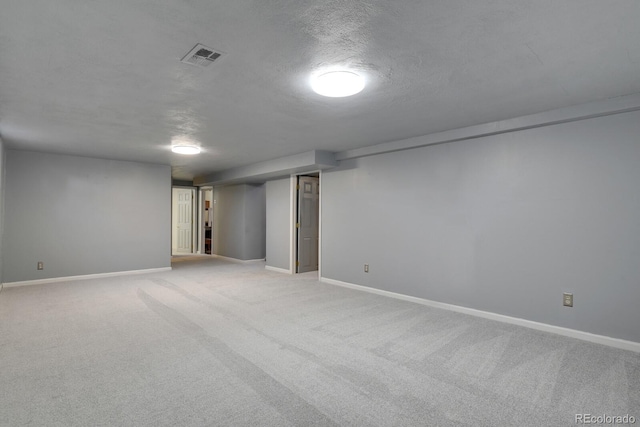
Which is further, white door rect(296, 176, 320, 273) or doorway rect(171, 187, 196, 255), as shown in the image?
doorway rect(171, 187, 196, 255)

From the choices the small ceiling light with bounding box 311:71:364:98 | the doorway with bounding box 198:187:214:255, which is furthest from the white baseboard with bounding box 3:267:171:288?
the small ceiling light with bounding box 311:71:364:98

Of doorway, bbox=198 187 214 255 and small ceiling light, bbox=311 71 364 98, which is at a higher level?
small ceiling light, bbox=311 71 364 98

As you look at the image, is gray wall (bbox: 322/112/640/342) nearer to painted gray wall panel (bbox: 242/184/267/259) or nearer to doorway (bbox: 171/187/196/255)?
painted gray wall panel (bbox: 242/184/267/259)

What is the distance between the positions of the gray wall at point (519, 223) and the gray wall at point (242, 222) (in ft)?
12.8

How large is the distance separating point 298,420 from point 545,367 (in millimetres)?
2031

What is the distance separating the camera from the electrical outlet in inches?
132

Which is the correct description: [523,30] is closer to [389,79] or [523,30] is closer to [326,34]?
[389,79]

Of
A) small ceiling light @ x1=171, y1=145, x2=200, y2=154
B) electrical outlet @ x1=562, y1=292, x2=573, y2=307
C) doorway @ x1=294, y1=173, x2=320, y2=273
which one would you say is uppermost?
small ceiling light @ x1=171, y1=145, x2=200, y2=154

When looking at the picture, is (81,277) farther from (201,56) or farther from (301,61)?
(301,61)

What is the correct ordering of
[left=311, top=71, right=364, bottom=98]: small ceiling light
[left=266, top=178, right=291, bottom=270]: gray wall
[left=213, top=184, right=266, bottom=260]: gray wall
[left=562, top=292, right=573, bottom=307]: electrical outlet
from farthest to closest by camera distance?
Result: [left=213, top=184, right=266, bottom=260]: gray wall
[left=266, top=178, right=291, bottom=270]: gray wall
[left=562, top=292, right=573, bottom=307]: electrical outlet
[left=311, top=71, right=364, bottom=98]: small ceiling light

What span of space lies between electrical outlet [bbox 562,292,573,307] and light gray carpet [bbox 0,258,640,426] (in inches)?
13.2

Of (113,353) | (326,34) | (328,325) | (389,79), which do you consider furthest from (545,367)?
(113,353)

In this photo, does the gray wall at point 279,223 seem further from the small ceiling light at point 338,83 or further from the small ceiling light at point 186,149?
the small ceiling light at point 338,83

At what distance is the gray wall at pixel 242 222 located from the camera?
841cm
